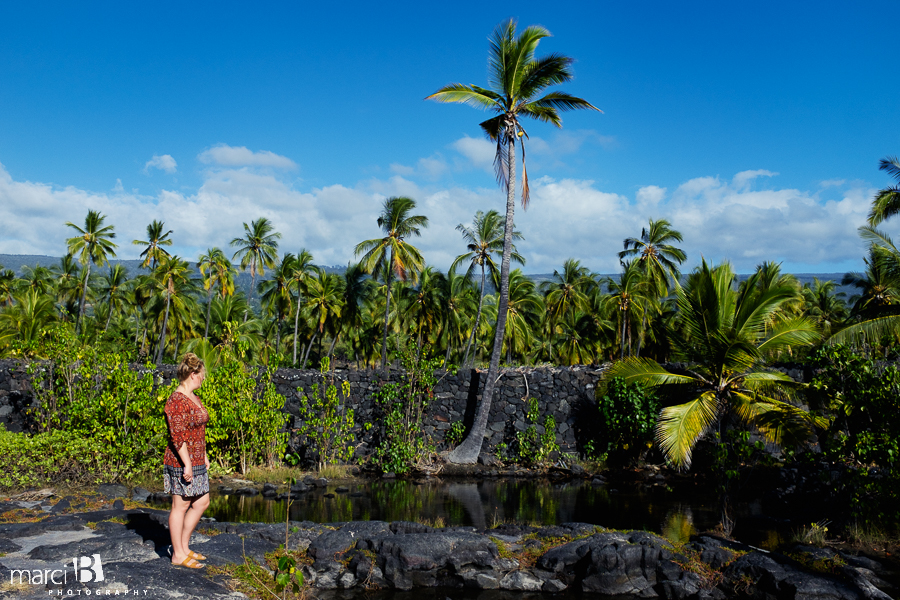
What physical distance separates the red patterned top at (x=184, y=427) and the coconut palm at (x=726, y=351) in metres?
7.31

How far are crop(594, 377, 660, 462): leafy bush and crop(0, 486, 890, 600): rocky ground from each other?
24.1 feet

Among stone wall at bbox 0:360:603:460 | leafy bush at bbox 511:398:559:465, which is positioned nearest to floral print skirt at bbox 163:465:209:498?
stone wall at bbox 0:360:603:460

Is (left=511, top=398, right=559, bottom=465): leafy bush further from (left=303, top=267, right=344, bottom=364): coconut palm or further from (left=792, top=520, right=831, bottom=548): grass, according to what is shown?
(left=303, top=267, right=344, bottom=364): coconut palm

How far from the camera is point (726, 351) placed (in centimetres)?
991

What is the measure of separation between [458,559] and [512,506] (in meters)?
4.97

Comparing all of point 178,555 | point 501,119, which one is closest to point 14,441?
point 178,555

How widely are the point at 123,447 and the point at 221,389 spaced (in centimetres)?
210

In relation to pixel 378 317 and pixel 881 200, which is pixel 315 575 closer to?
pixel 881 200

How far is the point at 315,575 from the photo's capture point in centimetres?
686

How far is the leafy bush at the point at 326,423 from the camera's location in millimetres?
14625

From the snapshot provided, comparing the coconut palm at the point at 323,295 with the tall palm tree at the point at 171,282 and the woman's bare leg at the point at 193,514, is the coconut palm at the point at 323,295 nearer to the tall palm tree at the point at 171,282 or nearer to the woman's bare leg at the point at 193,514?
the tall palm tree at the point at 171,282

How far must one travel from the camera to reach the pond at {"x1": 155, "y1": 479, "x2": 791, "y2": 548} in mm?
10133

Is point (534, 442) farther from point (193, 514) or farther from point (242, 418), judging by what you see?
point (193, 514)

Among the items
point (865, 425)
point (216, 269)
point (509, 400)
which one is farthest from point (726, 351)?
point (216, 269)
